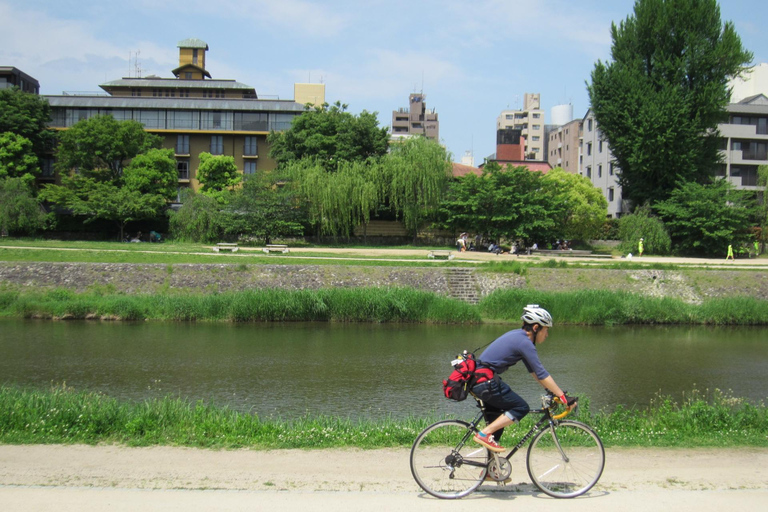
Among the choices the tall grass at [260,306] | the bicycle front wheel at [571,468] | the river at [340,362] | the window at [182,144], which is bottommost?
the river at [340,362]

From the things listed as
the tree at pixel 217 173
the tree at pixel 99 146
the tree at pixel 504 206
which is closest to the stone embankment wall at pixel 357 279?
the tree at pixel 504 206

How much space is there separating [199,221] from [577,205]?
2779cm

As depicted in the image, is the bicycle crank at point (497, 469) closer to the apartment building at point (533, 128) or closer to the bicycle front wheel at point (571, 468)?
the bicycle front wheel at point (571, 468)

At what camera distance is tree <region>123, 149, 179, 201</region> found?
4878cm

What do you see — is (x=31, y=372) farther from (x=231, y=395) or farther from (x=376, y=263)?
(x=376, y=263)

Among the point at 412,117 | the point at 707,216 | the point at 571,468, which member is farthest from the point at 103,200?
the point at 412,117

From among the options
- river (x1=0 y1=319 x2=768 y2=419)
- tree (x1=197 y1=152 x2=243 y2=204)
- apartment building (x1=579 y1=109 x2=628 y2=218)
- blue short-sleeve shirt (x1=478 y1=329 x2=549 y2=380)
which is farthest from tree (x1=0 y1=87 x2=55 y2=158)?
blue short-sleeve shirt (x1=478 y1=329 x2=549 y2=380)

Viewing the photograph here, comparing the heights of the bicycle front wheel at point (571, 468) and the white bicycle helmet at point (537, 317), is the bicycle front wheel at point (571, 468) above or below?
below

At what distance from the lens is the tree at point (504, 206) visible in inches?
1747

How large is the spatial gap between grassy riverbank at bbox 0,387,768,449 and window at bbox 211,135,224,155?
172 ft

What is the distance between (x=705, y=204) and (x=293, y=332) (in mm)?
34463

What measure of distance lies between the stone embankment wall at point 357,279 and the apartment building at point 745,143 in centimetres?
3433

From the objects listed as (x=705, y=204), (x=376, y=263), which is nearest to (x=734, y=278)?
(x=705, y=204)

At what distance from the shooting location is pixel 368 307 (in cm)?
2692
